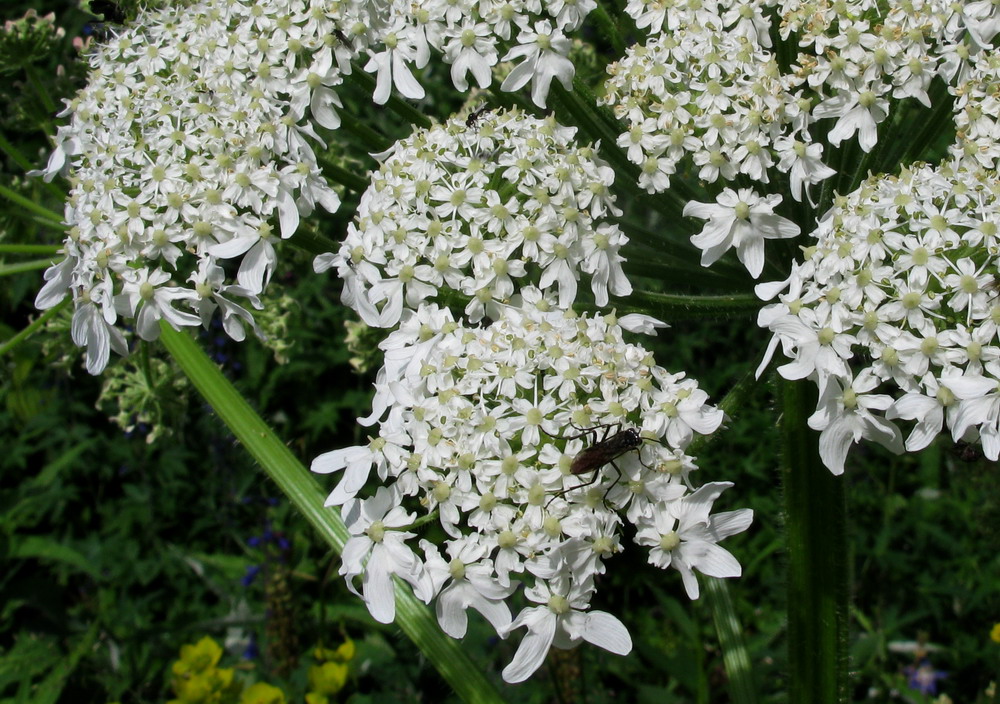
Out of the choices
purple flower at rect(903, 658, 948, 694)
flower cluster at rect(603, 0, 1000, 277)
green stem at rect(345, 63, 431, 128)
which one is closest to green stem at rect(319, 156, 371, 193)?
green stem at rect(345, 63, 431, 128)

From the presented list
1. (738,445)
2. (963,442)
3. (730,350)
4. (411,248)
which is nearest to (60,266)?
(411,248)

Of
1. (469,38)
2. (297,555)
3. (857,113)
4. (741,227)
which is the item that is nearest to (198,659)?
(297,555)

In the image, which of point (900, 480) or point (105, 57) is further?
point (900, 480)

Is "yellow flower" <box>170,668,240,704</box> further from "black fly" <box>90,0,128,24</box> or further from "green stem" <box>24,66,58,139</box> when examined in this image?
"black fly" <box>90,0,128,24</box>

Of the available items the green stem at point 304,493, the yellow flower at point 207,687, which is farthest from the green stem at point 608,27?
the yellow flower at point 207,687

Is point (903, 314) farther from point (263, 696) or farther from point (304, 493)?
point (263, 696)

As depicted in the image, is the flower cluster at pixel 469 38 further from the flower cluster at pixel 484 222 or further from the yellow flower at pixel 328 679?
the yellow flower at pixel 328 679

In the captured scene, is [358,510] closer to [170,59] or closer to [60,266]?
[60,266]
